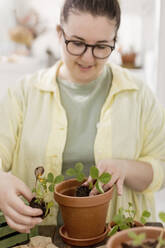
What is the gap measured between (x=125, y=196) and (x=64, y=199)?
0.47 metres

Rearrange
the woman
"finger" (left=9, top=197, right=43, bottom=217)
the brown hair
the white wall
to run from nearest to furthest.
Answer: "finger" (left=9, top=197, right=43, bottom=217) → the brown hair → the woman → the white wall

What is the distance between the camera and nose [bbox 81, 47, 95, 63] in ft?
3.88

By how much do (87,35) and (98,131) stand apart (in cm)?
36

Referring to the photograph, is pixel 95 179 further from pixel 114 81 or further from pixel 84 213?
pixel 114 81

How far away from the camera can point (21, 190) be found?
1.02 metres

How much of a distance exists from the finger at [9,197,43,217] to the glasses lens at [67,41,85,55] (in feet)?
1.72

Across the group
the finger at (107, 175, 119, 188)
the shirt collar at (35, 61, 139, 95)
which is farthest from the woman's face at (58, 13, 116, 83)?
the finger at (107, 175, 119, 188)

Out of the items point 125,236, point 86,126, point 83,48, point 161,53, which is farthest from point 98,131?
point 161,53

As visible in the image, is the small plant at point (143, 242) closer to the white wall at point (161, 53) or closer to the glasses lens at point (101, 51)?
the glasses lens at point (101, 51)

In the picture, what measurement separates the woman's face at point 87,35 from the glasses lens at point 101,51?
0.01 meters

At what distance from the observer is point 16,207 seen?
3.15 feet

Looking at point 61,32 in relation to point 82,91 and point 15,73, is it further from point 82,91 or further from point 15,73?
point 15,73

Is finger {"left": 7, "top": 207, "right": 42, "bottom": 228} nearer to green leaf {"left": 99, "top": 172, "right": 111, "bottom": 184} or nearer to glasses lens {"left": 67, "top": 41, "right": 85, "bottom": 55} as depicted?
green leaf {"left": 99, "top": 172, "right": 111, "bottom": 184}

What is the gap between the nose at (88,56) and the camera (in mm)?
1184
